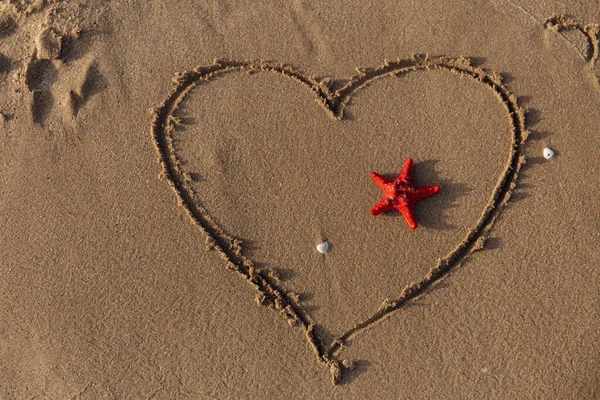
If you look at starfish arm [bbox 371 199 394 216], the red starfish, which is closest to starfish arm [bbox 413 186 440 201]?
the red starfish

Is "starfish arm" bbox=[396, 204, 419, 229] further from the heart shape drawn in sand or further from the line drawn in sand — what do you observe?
the line drawn in sand

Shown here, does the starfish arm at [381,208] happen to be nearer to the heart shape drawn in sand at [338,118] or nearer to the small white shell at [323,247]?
the small white shell at [323,247]

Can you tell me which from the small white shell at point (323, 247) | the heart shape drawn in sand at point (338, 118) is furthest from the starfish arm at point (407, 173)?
the small white shell at point (323, 247)

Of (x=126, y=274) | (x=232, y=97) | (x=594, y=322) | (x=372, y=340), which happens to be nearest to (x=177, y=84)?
(x=232, y=97)

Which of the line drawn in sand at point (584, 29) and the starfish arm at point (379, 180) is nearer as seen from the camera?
the starfish arm at point (379, 180)

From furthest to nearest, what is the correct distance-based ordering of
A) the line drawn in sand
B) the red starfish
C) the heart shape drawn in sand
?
1. the line drawn in sand
2. the heart shape drawn in sand
3. the red starfish

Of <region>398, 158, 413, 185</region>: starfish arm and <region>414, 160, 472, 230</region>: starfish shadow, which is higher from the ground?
<region>398, 158, 413, 185</region>: starfish arm

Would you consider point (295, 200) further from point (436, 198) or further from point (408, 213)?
point (436, 198)

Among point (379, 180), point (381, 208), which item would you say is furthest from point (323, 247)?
point (379, 180)
